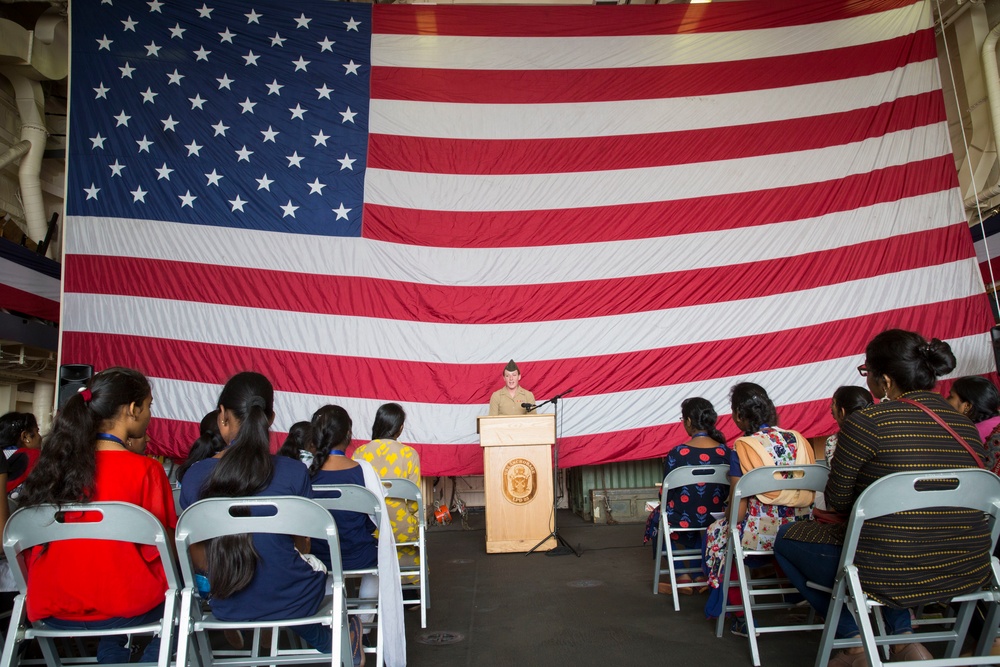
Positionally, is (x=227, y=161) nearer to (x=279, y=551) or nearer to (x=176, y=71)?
(x=176, y=71)

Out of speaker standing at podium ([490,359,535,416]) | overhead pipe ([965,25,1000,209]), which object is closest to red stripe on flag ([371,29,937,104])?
overhead pipe ([965,25,1000,209])

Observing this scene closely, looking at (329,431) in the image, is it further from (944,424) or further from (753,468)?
(944,424)

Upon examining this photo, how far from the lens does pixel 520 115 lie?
17.4 feet

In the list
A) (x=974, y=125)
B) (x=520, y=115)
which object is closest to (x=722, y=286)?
(x=520, y=115)

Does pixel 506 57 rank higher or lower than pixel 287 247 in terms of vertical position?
higher

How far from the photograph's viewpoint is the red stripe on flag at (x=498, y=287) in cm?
482

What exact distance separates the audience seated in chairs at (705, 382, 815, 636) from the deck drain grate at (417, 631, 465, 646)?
1.05 meters

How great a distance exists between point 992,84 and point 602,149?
334cm

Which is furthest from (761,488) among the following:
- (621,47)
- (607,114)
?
(621,47)

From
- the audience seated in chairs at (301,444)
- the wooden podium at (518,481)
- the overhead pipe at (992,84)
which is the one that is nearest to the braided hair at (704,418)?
the wooden podium at (518,481)

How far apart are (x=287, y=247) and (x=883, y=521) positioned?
4352 millimetres

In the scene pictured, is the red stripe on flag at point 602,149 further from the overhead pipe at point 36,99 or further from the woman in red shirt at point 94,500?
the woman in red shirt at point 94,500

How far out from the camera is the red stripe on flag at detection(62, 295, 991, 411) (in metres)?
4.77

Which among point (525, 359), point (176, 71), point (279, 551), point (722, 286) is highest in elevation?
point (176, 71)
